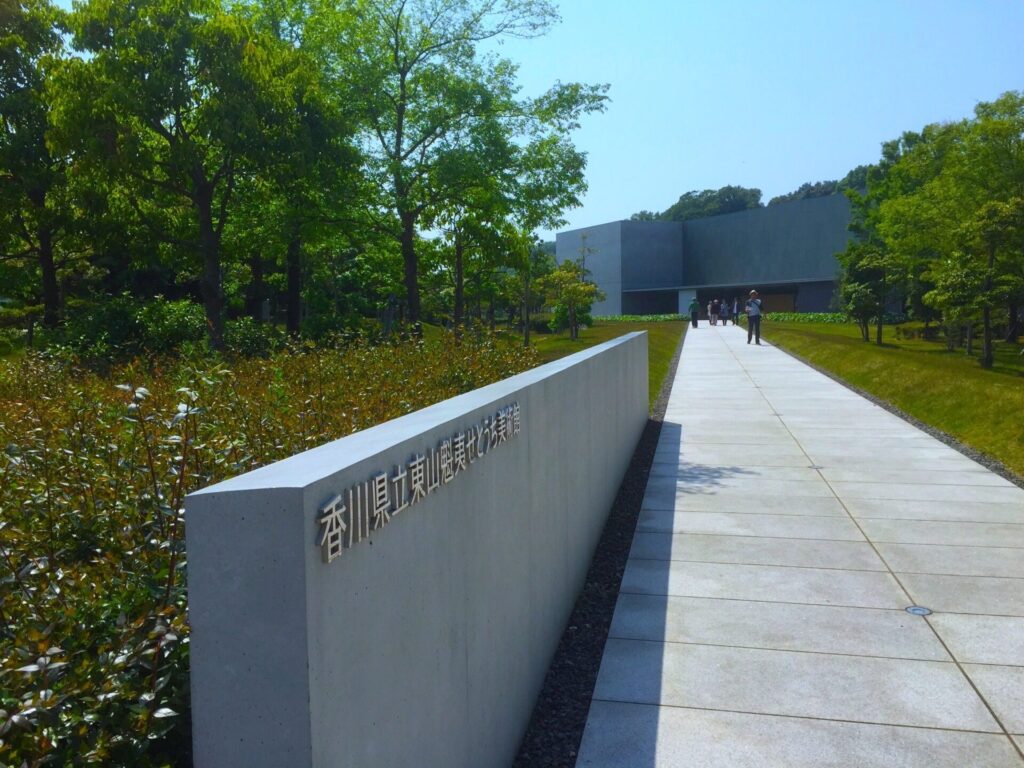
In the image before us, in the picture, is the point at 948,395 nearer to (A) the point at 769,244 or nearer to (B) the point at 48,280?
(B) the point at 48,280

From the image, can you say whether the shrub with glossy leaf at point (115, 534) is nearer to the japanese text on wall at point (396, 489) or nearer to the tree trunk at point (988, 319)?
the japanese text on wall at point (396, 489)

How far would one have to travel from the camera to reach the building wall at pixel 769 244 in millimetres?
70750

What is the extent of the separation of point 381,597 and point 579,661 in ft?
9.92

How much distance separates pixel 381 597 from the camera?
8.99 ft

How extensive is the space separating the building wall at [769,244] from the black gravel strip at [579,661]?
210 ft

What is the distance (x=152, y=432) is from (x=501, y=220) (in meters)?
20.2

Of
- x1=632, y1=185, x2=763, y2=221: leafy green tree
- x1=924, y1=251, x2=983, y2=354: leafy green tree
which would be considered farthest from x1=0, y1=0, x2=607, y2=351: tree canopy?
x1=632, y1=185, x2=763, y2=221: leafy green tree

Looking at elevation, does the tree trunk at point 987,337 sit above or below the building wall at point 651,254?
below

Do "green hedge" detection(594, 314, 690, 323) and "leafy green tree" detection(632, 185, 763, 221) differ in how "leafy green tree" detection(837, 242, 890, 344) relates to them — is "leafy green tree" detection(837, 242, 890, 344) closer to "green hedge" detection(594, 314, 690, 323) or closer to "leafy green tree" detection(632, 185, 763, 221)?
"green hedge" detection(594, 314, 690, 323)

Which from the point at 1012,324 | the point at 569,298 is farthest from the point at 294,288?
the point at 1012,324

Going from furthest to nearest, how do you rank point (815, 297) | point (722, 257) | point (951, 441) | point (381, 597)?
point (722, 257)
point (815, 297)
point (951, 441)
point (381, 597)

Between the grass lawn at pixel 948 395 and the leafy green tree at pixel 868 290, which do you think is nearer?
the grass lawn at pixel 948 395

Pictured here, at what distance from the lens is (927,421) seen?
574 inches

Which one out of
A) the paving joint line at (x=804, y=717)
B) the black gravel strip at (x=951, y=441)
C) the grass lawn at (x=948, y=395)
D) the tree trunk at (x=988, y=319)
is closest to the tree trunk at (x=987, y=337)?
the tree trunk at (x=988, y=319)
